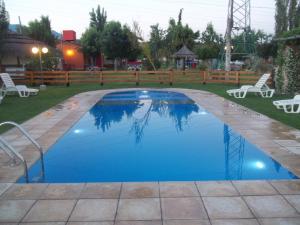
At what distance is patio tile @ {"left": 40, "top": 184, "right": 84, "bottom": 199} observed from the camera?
393 centimetres

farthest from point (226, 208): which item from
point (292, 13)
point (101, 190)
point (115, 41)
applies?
point (292, 13)

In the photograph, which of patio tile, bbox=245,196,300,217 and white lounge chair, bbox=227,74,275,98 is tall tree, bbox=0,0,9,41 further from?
patio tile, bbox=245,196,300,217

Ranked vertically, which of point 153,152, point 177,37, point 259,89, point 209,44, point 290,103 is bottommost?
point 153,152

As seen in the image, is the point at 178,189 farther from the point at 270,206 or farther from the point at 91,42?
the point at 91,42

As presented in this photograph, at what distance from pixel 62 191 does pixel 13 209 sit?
63 cm

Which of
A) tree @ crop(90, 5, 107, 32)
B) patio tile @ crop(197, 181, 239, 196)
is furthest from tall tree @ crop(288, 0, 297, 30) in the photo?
patio tile @ crop(197, 181, 239, 196)

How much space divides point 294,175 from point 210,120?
475 cm

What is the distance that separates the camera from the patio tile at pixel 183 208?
339cm

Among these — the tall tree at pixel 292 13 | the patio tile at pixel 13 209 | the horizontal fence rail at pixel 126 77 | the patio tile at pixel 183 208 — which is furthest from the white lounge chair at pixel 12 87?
the tall tree at pixel 292 13

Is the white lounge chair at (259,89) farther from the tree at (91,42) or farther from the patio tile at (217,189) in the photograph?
the tree at (91,42)

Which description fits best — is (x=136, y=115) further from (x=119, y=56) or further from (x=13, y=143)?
(x=119, y=56)

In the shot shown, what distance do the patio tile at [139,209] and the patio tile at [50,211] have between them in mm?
560

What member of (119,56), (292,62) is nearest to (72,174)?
(292,62)

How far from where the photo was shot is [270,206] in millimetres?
3596
